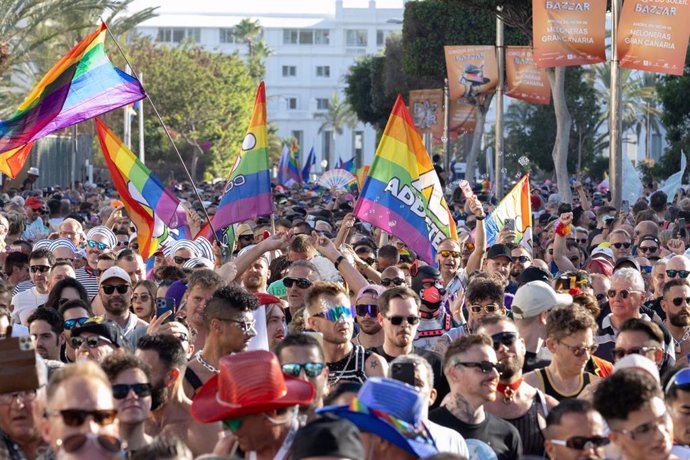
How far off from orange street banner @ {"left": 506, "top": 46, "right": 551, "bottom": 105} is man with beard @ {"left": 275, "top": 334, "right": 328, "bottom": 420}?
92.9 ft

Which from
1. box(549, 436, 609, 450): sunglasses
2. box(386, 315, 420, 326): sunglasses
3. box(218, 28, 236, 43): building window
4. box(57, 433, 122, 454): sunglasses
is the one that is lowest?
box(549, 436, 609, 450): sunglasses

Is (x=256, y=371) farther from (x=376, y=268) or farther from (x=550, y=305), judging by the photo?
(x=376, y=268)

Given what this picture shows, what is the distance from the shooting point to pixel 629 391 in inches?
225

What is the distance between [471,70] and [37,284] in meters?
24.5

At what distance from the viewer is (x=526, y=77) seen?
34.9m

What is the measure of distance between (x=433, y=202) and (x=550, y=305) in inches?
213

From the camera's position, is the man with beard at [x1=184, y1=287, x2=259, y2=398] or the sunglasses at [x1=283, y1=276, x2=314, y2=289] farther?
the sunglasses at [x1=283, y1=276, x2=314, y2=289]

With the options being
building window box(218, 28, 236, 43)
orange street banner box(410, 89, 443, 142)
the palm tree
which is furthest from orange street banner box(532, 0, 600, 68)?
building window box(218, 28, 236, 43)

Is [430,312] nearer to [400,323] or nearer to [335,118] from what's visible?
[400,323]

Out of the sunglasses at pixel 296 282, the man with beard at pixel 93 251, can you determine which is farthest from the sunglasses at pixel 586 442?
the man with beard at pixel 93 251

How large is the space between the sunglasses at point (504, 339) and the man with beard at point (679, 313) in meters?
2.50

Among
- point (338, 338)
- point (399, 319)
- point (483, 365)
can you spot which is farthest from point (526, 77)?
point (483, 365)

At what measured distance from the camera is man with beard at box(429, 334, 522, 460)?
6.71 meters

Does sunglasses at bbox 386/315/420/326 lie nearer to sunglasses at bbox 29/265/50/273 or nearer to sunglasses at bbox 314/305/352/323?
sunglasses at bbox 314/305/352/323
